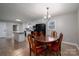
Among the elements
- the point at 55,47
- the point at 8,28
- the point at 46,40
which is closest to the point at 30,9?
the point at 8,28

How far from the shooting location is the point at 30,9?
211cm

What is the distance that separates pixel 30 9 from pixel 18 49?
97 cm

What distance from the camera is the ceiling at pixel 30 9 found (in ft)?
6.76

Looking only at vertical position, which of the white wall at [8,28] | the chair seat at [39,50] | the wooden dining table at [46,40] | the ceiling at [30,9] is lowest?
the chair seat at [39,50]

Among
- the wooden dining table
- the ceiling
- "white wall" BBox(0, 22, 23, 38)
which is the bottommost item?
the wooden dining table

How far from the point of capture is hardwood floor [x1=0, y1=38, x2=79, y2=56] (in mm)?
2066

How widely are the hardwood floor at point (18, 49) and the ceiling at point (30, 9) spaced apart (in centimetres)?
58

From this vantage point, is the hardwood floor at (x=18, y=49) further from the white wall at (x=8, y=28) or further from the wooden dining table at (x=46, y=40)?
the wooden dining table at (x=46, y=40)

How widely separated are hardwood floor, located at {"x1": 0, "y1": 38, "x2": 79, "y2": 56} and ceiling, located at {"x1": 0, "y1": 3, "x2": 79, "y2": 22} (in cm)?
58

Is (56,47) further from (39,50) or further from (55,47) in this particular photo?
(39,50)

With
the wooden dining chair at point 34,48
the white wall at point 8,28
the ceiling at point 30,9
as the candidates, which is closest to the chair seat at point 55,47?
the wooden dining chair at point 34,48

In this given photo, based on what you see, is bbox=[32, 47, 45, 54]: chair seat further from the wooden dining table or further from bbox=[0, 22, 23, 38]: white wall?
bbox=[0, 22, 23, 38]: white wall

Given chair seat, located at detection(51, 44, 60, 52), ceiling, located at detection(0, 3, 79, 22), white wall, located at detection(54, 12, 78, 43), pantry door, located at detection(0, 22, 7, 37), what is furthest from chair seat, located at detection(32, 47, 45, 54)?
pantry door, located at detection(0, 22, 7, 37)

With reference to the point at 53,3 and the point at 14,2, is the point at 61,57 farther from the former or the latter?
the point at 14,2
